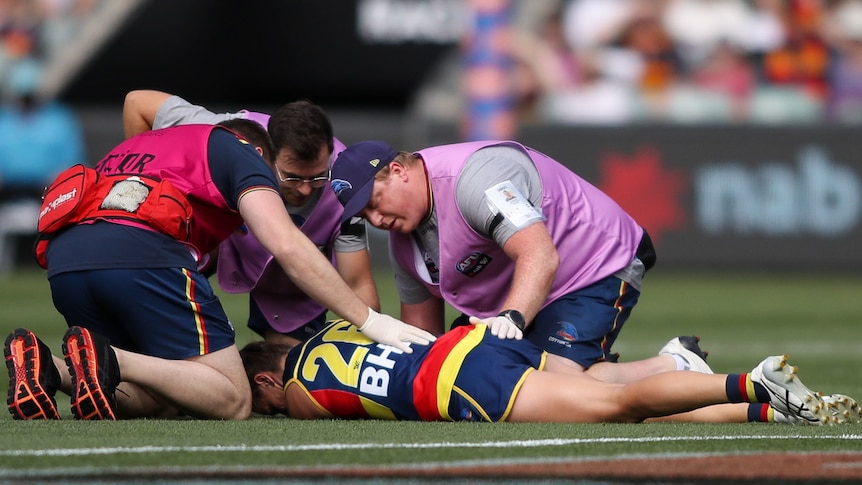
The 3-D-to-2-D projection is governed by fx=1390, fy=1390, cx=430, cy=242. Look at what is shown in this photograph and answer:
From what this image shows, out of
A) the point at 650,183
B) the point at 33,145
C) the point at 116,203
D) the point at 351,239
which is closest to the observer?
the point at 116,203

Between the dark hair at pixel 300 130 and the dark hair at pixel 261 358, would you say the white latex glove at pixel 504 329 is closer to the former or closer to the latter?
the dark hair at pixel 261 358

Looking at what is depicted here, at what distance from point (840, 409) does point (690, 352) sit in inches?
51.2

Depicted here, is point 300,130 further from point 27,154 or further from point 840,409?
point 27,154

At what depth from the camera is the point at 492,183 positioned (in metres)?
6.04

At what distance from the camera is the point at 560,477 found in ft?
13.6

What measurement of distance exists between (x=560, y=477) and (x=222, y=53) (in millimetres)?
18630

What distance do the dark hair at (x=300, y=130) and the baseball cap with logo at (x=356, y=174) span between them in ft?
0.84

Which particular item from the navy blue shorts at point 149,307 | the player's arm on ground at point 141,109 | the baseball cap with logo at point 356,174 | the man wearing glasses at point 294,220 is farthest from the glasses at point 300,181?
the player's arm on ground at point 141,109

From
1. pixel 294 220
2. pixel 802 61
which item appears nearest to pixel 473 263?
pixel 294 220

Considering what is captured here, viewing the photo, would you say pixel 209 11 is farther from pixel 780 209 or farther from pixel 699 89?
pixel 780 209

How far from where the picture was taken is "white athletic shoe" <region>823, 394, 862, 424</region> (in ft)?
17.4

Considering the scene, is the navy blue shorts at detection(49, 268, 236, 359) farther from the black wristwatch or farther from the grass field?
the black wristwatch

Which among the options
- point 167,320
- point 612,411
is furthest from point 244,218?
point 612,411

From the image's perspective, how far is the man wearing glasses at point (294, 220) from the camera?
6438 millimetres
